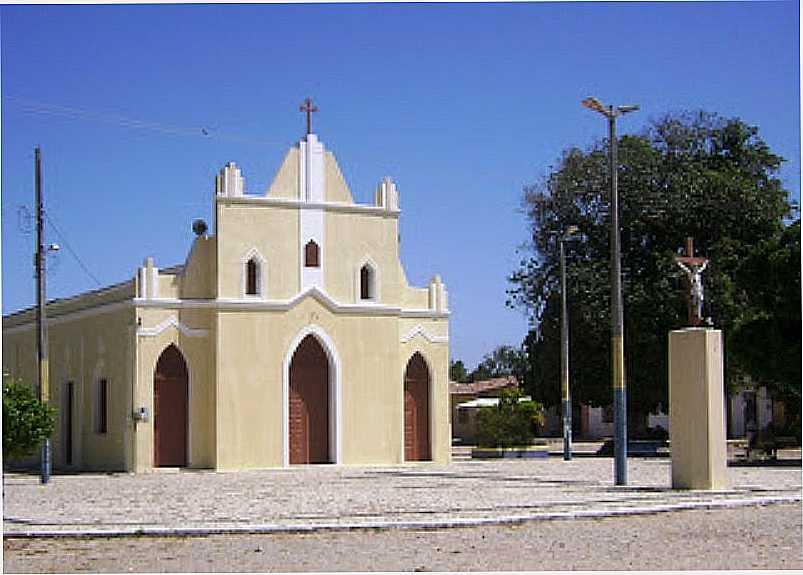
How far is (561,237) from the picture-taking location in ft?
148

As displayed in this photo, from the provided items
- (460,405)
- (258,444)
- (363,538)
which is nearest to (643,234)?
(258,444)

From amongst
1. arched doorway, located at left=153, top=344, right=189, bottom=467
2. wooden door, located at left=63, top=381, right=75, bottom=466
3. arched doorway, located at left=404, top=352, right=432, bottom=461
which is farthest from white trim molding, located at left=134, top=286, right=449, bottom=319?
wooden door, located at left=63, top=381, right=75, bottom=466

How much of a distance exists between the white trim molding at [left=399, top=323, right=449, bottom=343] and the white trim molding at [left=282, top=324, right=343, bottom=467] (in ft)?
7.90

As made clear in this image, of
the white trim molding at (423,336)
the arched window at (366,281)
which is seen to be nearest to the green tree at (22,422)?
the arched window at (366,281)

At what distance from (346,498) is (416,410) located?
50.4 ft

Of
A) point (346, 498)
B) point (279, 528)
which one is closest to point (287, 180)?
point (346, 498)

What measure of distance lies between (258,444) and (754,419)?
34614mm

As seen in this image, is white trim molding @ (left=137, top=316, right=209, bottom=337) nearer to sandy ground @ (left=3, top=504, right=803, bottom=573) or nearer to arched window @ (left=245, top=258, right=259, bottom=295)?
arched window @ (left=245, top=258, right=259, bottom=295)

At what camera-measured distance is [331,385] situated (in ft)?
113

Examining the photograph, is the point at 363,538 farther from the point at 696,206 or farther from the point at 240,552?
the point at 696,206

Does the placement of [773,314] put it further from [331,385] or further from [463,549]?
[463,549]

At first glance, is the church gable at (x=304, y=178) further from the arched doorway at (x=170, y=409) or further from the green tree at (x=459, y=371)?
the green tree at (x=459, y=371)

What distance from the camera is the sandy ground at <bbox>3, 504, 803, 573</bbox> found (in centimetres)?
1320

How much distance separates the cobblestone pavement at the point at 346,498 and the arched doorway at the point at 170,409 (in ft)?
6.54
